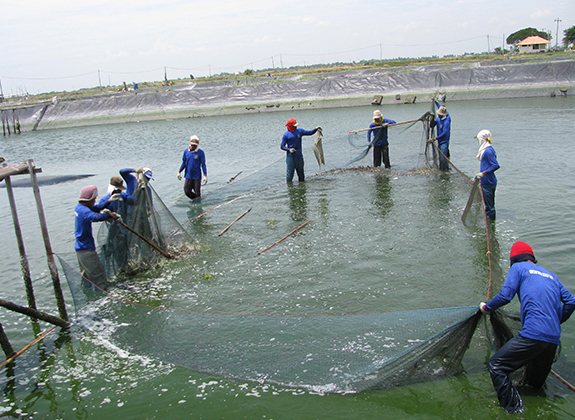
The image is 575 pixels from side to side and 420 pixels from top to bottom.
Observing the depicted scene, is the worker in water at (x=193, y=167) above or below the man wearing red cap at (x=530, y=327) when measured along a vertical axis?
above

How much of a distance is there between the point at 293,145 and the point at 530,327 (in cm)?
906

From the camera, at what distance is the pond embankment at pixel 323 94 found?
34031 millimetres

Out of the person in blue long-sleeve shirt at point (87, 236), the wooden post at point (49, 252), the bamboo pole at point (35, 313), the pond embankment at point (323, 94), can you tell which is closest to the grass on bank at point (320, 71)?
the pond embankment at point (323, 94)

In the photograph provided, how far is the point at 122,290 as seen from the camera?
6711mm

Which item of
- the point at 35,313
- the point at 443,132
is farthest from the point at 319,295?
the point at 443,132

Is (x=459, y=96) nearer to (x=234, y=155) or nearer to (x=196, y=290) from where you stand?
(x=234, y=155)

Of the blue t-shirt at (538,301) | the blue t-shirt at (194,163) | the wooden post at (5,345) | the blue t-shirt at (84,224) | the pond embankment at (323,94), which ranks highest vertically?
the pond embankment at (323,94)

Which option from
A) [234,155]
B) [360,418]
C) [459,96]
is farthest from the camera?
[459,96]

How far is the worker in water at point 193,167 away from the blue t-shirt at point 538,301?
7543 mm

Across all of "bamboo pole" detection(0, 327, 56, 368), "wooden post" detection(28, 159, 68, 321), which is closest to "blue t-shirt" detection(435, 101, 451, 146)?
"wooden post" detection(28, 159, 68, 321)

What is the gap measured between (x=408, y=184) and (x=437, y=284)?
5.69m

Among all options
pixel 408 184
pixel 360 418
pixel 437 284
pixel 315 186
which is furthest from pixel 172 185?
pixel 360 418

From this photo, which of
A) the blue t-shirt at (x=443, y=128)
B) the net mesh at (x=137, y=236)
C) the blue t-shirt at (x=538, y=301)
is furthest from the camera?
the blue t-shirt at (x=443, y=128)

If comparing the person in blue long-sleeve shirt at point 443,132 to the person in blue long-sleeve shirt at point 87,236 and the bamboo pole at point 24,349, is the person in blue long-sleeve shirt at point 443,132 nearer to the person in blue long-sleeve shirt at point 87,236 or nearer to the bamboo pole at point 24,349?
the person in blue long-sleeve shirt at point 87,236
